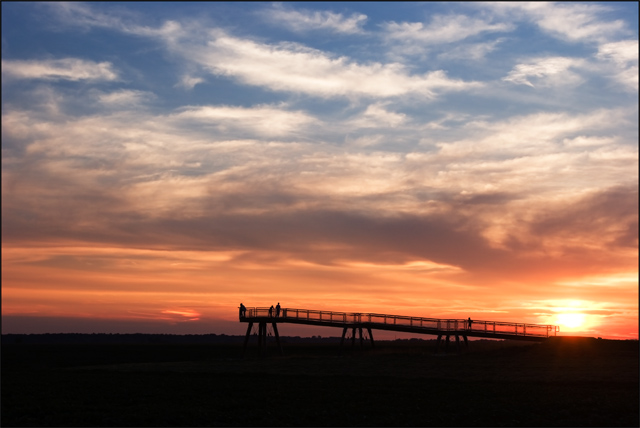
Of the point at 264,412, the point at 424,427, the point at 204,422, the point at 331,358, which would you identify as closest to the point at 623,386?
the point at 424,427

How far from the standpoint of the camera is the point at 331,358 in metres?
52.8

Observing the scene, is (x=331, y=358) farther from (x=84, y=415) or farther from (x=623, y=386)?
(x=84, y=415)

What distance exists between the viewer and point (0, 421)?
25.2 meters

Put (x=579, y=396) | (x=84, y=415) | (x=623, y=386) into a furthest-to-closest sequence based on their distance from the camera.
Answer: (x=623, y=386), (x=579, y=396), (x=84, y=415)

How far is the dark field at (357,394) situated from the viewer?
25203 millimetres

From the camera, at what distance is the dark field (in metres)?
Result: 25.2

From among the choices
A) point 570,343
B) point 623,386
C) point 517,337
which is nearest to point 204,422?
point 623,386

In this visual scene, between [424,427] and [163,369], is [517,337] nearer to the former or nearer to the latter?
[163,369]

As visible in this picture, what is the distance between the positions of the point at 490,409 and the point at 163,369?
92.8ft

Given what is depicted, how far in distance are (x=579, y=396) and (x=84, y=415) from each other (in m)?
21.0

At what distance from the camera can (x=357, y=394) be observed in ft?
102

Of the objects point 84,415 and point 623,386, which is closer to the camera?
point 84,415

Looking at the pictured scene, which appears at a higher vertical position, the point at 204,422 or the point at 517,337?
the point at 517,337

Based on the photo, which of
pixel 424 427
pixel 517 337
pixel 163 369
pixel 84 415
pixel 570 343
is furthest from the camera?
pixel 517 337
